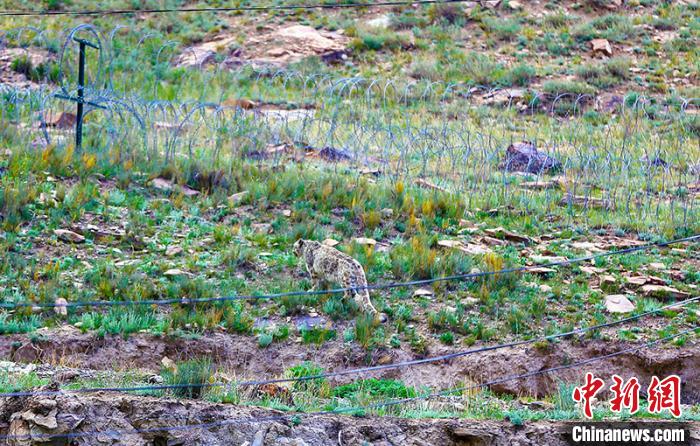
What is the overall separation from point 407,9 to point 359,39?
3814mm

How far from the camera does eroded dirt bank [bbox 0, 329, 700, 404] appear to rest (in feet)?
29.3

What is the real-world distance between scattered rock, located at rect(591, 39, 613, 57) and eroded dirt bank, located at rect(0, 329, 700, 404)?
55.2 feet

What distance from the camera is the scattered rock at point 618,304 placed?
10.5 m

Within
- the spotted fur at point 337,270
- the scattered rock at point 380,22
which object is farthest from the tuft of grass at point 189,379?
the scattered rock at point 380,22

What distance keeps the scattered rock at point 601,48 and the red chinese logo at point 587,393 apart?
1815 cm

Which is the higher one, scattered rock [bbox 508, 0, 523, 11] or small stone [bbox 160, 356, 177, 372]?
scattered rock [bbox 508, 0, 523, 11]

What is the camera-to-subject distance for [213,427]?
6.90 m

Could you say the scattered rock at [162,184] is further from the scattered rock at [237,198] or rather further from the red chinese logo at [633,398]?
the red chinese logo at [633,398]

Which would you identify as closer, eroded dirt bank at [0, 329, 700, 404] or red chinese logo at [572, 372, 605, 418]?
red chinese logo at [572, 372, 605, 418]

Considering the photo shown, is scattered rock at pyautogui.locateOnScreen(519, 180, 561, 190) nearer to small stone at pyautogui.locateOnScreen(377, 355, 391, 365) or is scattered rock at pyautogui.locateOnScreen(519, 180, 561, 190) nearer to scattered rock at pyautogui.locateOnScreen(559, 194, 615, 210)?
scattered rock at pyautogui.locateOnScreen(559, 194, 615, 210)

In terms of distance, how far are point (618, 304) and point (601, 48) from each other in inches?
639

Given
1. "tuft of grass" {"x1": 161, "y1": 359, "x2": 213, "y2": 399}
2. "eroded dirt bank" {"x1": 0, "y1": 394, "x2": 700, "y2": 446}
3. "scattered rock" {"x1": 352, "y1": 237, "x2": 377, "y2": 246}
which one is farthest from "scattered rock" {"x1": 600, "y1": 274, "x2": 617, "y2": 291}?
"tuft of grass" {"x1": 161, "y1": 359, "x2": 213, "y2": 399}

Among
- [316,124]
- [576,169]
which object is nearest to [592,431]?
[576,169]

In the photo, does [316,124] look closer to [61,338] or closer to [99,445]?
[61,338]
